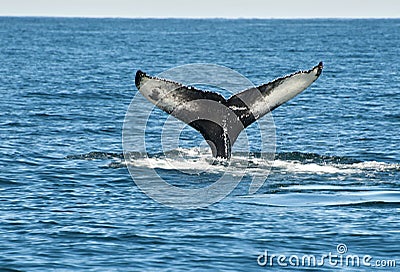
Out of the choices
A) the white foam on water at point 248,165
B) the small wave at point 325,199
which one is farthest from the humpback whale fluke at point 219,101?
the small wave at point 325,199

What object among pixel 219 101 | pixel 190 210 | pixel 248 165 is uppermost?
pixel 219 101

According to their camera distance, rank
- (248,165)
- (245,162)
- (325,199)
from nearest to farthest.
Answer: (325,199) < (248,165) < (245,162)

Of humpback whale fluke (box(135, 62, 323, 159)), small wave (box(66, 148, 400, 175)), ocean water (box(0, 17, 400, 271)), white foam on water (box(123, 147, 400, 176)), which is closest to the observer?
ocean water (box(0, 17, 400, 271))

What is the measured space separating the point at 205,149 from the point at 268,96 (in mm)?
4110

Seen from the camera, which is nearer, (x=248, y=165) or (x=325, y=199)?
(x=325, y=199)

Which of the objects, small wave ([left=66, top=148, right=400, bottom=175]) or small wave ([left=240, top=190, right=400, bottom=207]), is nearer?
small wave ([left=240, top=190, right=400, bottom=207])

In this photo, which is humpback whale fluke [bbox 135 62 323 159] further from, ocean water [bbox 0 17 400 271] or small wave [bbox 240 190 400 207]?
small wave [bbox 240 190 400 207]

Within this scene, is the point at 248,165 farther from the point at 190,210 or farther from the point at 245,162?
the point at 190,210

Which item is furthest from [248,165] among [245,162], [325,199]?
[325,199]

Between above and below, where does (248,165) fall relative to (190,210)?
above

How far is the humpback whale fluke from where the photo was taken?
530 inches

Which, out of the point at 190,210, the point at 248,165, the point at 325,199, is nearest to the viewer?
the point at 190,210

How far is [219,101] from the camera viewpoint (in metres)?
14.2

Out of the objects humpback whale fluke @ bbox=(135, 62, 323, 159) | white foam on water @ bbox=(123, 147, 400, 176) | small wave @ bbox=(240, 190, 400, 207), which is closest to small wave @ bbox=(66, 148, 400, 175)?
white foam on water @ bbox=(123, 147, 400, 176)
